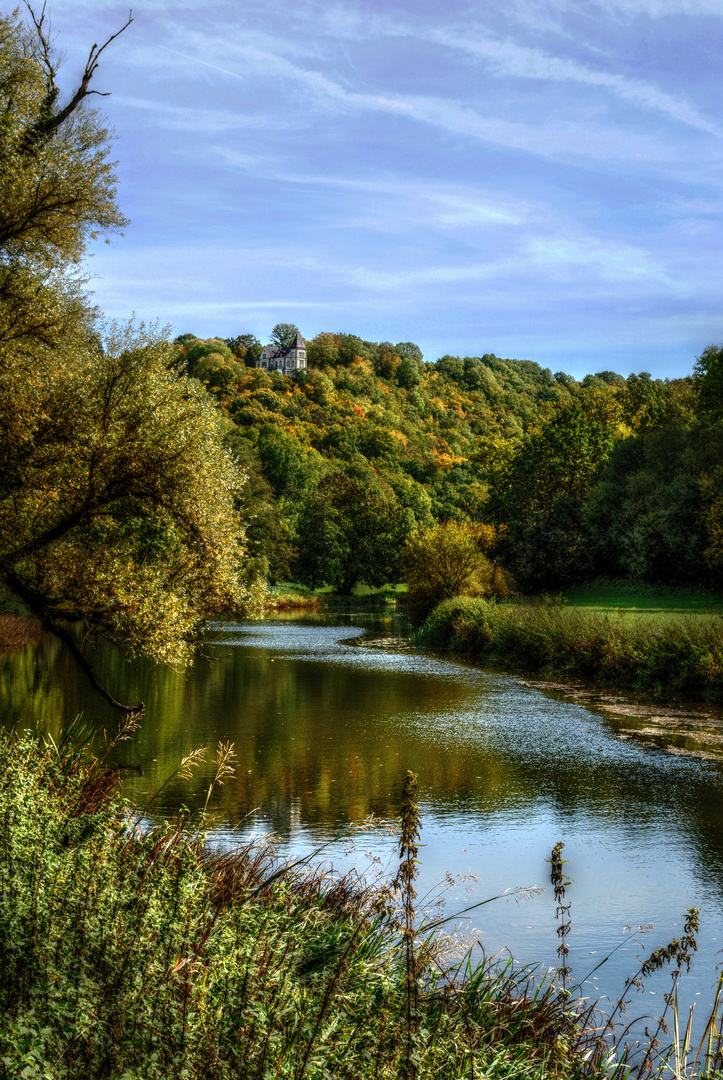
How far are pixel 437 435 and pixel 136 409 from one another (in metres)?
85.8

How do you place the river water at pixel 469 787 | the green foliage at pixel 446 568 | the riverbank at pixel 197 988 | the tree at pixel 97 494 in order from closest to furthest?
the riverbank at pixel 197 988 < the river water at pixel 469 787 < the tree at pixel 97 494 < the green foliage at pixel 446 568

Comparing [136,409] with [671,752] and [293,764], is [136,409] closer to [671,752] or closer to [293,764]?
[293,764]

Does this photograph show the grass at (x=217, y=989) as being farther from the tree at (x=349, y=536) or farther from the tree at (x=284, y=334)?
the tree at (x=284, y=334)

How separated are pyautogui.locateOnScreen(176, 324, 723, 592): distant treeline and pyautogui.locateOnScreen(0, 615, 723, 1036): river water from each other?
6.24 m

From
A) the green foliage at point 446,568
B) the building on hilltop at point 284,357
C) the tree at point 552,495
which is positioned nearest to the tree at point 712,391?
the tree at point 552,495

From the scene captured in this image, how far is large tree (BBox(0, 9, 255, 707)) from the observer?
1256 cm

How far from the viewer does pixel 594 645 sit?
2488 centimetres

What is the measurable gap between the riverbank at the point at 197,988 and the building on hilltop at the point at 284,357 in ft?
394

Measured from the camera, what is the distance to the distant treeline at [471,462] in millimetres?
40706

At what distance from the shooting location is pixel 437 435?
9756cm

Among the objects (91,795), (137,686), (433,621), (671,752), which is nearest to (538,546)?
(433,621)

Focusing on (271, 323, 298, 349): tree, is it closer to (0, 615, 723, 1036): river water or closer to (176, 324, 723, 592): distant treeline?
(176, 324, 723, 592): distant treeline

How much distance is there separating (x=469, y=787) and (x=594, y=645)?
42.3 feet

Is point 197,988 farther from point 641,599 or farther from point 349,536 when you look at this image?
point 349,536
